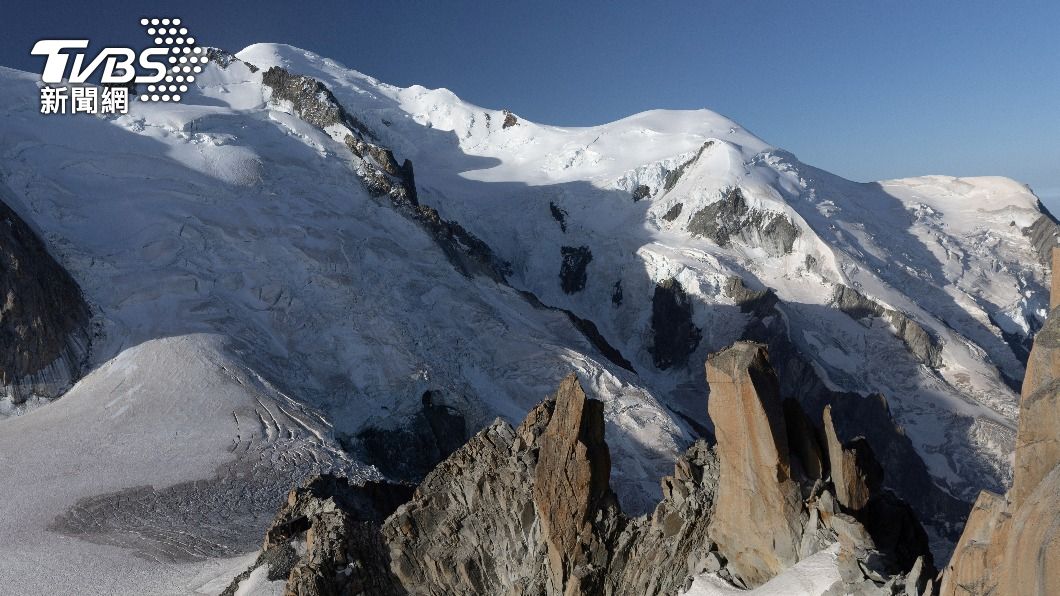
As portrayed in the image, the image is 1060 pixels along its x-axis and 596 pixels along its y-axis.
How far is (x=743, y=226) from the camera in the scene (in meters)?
82.0

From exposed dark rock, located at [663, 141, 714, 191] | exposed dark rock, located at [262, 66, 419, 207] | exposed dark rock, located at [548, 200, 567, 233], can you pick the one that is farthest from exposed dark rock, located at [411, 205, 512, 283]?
exposed dark rock, located at [663, 141, 714, 191]

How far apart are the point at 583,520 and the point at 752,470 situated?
15.9 ft

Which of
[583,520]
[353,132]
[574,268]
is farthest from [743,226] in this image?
[583,520]

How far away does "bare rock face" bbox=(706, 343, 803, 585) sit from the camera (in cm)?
1462

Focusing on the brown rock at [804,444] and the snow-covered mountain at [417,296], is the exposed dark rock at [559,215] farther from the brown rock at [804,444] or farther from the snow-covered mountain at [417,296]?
the brown rock at [804,444]

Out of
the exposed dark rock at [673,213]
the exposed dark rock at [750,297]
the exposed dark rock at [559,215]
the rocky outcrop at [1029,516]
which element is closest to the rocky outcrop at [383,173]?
the exposed dark rock at [559,215]

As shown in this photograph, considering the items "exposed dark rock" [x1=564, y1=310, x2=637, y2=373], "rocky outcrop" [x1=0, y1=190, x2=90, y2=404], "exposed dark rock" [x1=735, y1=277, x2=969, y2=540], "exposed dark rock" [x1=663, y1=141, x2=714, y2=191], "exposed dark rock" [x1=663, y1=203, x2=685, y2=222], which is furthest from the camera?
"exposed dark rock" [x1=663, y1=141, x2=714, y2=191]

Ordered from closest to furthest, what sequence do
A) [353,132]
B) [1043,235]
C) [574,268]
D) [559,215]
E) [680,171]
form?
[353,132]
[574,268]
[559,215]
[680,171]
[1043,235]

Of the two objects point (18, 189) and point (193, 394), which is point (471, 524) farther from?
point (18, 189)

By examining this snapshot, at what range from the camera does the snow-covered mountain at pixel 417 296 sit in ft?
121

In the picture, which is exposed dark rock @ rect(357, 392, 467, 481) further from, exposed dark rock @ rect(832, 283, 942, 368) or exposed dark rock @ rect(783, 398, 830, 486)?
exposed dark rock @ rect(832, 283, 942, 368)

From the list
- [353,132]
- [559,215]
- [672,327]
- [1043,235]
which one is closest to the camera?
[672,327]

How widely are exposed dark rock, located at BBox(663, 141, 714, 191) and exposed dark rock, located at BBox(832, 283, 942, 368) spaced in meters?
21.6

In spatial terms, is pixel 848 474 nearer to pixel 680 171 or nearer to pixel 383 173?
pixel 383 173
